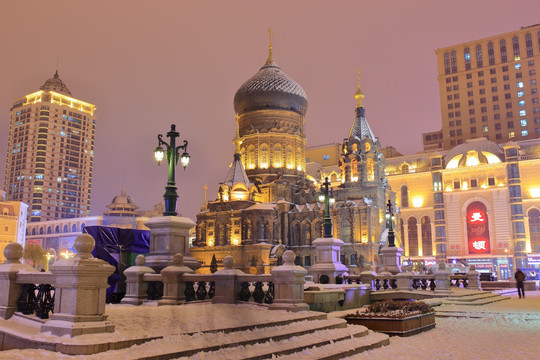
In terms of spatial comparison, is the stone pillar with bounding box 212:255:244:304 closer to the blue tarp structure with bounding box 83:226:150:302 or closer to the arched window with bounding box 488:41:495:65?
the blue tarp structure with bounding box 83:226:150:302

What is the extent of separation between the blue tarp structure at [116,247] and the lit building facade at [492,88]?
274ft

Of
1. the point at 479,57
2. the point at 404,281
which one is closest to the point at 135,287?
the point at 404,281

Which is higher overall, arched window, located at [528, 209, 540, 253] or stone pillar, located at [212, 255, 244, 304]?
arched window, located at [528, 209, 540, 253]

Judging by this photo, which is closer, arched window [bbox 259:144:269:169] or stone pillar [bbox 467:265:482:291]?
stone pillar [bbox 467:265:482:291]

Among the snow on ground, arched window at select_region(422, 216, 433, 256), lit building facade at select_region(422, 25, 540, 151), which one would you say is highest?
lit building facade at select_region(422, 25, 540, 151)

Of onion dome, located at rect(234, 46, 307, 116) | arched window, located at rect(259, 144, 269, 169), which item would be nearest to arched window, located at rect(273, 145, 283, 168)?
arched window, located at rect(259, 144, 269, 169)

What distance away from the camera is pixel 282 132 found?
6016 cm

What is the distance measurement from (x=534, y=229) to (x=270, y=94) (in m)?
38.2

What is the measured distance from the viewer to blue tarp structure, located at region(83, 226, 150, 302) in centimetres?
1463

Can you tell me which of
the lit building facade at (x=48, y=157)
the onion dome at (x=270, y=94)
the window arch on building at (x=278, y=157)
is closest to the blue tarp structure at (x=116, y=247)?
the window arch on building at (x=278, y=157)

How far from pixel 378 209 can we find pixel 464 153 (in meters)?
23.6

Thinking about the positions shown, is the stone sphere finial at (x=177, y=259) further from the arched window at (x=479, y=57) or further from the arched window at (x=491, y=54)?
the arched window at (x=479, y=57)

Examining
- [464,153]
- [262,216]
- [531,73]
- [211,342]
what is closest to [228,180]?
[262,216]

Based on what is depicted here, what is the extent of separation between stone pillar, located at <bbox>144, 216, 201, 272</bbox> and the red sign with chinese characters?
59618 mm
